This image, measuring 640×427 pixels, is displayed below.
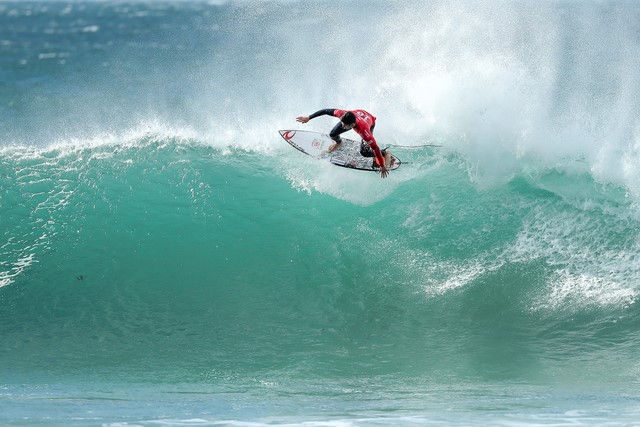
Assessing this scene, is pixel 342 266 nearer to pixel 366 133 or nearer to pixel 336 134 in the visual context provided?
pixel 366 133

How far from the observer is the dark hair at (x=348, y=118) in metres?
10.9

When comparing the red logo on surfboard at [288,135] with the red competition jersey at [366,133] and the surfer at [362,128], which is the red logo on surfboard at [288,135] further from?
the red competition jersey at [366,133]

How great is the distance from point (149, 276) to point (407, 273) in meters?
3.93

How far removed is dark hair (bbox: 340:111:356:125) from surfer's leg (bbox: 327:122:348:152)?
0.92 metres

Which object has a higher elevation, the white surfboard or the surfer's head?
the white surfboard

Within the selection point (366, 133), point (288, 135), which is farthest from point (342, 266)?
point (288, 135)

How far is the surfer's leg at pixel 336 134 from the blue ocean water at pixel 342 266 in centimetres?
52

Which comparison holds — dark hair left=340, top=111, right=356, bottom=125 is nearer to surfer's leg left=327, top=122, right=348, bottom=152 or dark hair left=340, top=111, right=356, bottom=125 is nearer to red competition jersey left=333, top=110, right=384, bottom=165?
red competition jersey left=333, top=110, right=384, bottom=165

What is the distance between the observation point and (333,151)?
12594 mm

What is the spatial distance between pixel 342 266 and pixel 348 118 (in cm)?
229

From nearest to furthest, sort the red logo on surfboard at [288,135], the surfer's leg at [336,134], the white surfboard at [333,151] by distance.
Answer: the surfer's leg at [336,134]
the white surfboard at [333,151]
the red logo on surfboard at [288,135]

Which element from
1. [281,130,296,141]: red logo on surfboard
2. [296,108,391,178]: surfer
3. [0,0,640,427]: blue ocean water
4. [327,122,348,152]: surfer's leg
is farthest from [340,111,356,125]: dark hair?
[281,130,296,141]: red logo on surfboard

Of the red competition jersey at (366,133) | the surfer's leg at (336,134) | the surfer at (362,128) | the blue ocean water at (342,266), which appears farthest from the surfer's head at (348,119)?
the blue ocean water at (342,266)

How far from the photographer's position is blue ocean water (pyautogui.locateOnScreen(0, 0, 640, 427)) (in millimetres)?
8750
